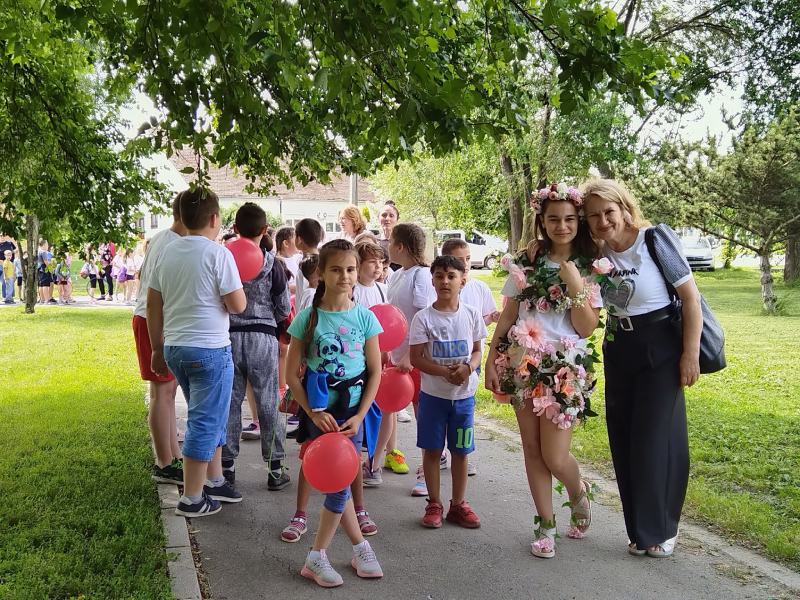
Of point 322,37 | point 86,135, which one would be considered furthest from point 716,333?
point 86,135

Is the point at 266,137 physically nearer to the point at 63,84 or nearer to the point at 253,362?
the point at 253,362

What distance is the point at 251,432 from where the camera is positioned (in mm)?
6766

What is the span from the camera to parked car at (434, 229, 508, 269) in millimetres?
35531

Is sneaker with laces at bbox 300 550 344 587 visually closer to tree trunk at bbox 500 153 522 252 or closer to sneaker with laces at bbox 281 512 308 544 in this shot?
sneaker with laces at bbox 281 512 308 544

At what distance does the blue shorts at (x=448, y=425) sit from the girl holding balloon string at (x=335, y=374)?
28.0 inches

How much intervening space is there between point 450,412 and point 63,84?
5.34 metres

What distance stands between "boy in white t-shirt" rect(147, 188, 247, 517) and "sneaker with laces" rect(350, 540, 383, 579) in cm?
116

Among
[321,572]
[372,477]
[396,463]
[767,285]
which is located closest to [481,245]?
[767,285]

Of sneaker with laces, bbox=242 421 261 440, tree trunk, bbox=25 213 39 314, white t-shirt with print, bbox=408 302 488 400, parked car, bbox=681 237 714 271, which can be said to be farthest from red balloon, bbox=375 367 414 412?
parked car, bbox=681 237 714 271

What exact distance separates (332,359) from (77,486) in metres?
2.65

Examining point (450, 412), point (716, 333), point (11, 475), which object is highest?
point (716, 333)

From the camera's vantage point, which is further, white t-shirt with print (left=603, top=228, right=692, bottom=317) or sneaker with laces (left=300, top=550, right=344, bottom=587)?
white t-shirt with print (left=603, top=228, right=692, bottom=317)

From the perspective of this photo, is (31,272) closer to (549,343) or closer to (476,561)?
(476,561)

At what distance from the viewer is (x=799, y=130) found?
663 inches
